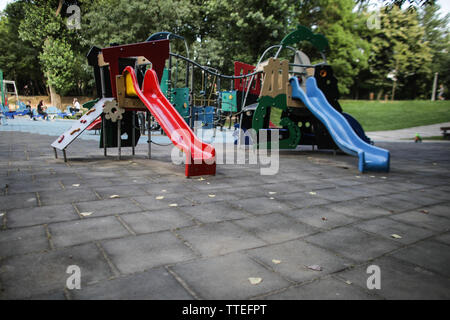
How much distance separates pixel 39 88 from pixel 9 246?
50992mm

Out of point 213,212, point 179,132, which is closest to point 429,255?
point 213,212

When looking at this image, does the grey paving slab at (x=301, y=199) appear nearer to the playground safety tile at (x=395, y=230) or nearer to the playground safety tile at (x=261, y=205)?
the playground safety tile at (x=261, y=205)

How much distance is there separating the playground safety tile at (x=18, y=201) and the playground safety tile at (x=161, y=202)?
1128 mm

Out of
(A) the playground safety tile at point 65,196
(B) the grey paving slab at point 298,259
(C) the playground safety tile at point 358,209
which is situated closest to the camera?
(B) the grey paving slab at point 298,259

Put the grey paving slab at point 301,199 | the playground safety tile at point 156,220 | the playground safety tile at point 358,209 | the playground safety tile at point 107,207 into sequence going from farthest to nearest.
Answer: the grey paving slab at point 301,199, the playground safety tile at point 358,209, the playground safety tile at point 107,207, the playground safety tile at point 156,220

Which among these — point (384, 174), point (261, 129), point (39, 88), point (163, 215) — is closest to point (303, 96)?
point (261, 129)

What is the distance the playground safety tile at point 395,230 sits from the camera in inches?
113

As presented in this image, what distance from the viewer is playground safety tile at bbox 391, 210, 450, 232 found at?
3.19 metres

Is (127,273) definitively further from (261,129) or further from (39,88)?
(39,88)

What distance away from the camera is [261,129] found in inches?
334

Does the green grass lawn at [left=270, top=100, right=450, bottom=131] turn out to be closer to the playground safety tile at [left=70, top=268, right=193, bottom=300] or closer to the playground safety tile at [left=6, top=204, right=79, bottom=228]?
the playground safety tile at [left=6, top=204, right=79, bottom=228]

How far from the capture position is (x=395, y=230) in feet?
10.0

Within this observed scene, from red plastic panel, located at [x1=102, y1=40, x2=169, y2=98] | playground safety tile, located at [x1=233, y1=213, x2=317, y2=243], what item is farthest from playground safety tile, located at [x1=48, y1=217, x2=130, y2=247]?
red plastic panel, located at [x1=102, y1=40, x2=169, y2=98]

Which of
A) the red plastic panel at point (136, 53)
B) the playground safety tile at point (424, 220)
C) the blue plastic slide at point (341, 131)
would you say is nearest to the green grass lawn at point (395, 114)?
the blue plastic slide at point (341, 131)
